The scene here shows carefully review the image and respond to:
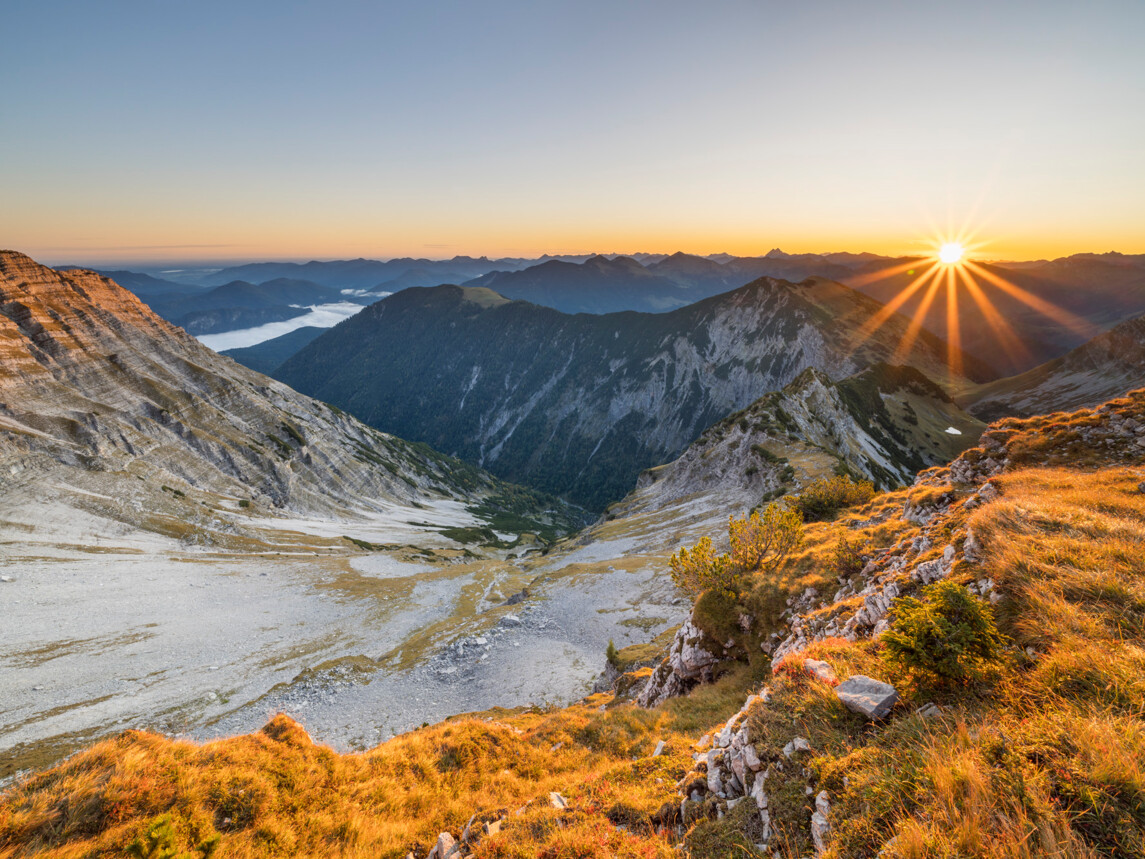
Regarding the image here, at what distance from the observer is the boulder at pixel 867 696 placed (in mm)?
9039

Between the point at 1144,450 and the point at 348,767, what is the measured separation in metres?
37.9

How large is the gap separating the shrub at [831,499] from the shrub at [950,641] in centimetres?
3580

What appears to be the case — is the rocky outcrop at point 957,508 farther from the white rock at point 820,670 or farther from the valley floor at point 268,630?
the valley floor at point 268,630

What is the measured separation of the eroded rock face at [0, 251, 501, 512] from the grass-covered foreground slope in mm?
130628

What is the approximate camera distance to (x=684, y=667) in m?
24.5

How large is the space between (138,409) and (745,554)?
540 ft

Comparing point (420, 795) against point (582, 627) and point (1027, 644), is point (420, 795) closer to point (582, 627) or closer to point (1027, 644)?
point (1027, 644)

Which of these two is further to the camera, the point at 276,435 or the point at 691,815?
the point at 276,435

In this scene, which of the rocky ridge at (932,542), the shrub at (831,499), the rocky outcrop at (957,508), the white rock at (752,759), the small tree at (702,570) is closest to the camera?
the white rock at (752,759)

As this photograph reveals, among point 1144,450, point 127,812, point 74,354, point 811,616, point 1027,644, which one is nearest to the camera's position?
point 1027,644

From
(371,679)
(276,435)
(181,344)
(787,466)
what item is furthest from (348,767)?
(181,344)

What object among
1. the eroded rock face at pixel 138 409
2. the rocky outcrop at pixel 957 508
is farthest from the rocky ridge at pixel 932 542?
the eroded rock face at pixel 138 409

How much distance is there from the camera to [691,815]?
9.81 metres

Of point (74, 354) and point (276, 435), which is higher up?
point (74, 354)
